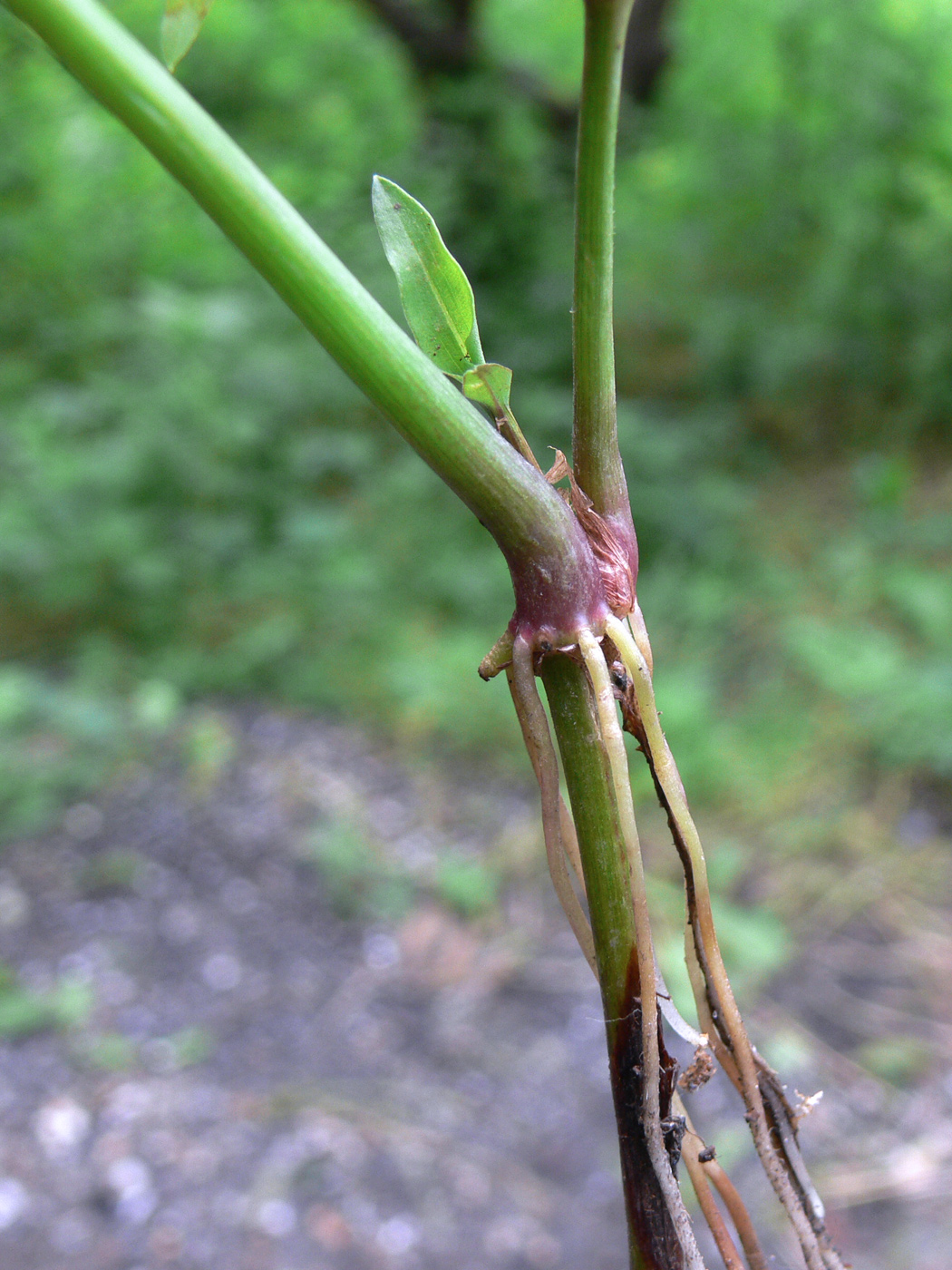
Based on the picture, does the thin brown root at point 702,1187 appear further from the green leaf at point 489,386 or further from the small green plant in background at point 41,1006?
the small green plant in background at point 41,1006

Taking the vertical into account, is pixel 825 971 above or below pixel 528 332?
below

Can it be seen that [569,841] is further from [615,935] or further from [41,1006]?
[41,1006]

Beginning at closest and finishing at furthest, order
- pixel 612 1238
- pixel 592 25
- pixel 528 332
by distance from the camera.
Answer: pixel 592 25 < pixel 612 1238 < pixel 528 332

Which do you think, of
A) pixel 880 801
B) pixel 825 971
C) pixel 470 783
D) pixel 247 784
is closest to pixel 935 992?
pixel 825 971

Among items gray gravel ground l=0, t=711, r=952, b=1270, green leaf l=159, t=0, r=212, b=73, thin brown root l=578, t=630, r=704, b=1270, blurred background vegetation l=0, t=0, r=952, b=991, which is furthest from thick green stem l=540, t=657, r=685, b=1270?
blurred background vegetation l=0, t=0, r=952, b=991

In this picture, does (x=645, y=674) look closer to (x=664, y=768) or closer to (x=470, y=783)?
(x=664, y=768)

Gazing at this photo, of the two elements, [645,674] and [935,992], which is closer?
[645,674]
